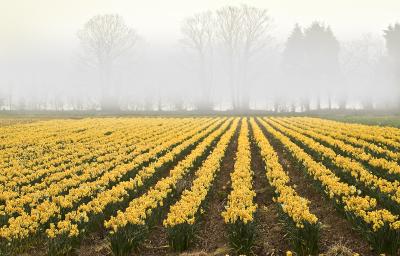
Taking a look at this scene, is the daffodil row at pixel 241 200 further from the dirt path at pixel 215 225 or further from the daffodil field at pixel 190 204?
the dirt path at pixel 215 225

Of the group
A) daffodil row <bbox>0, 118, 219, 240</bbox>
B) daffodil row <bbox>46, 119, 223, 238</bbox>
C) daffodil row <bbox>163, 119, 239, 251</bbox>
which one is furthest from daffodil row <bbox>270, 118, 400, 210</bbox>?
daffodil row <bbox>0, 118, 219, 240</bbox>

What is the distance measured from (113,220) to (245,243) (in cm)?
267

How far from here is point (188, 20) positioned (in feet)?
229

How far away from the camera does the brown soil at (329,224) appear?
7.41 meters

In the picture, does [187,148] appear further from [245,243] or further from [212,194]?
[245,243]

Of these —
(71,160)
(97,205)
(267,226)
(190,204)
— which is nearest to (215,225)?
(190,204)

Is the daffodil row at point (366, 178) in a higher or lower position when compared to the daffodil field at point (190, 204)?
higher

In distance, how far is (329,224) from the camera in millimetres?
8508

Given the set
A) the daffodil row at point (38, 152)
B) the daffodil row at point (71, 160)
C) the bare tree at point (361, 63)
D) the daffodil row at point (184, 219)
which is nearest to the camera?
the daffodil row at point (184, 219)

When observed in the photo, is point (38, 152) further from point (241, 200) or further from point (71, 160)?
point (241, 200)

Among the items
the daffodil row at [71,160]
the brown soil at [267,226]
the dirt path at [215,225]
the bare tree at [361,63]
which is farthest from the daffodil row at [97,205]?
the bare tree at [361,63]

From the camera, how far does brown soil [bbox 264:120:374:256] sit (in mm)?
7414

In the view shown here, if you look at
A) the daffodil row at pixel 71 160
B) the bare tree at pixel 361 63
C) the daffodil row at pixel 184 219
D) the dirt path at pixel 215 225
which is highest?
the bare tree at pixel 361 63

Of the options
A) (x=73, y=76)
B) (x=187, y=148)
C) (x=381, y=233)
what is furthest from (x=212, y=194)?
(x=73, y=76)
